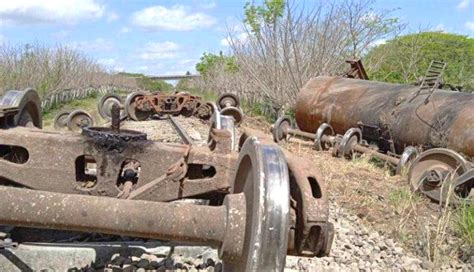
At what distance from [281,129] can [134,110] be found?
503 centimetres

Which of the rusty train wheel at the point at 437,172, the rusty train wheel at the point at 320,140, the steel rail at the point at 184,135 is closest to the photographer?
the rusty train wheel at the point at 437,172

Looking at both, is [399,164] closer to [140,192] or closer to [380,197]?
[380,197]

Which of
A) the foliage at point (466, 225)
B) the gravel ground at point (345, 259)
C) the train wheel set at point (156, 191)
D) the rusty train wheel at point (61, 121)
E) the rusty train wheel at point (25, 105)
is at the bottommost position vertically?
the gravel ground at point (345, 259)

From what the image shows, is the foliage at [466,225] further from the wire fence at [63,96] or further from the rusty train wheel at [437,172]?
the wire fence at [63,96]

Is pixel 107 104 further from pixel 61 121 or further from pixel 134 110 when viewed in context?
pixel 61 121

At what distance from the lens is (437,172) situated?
5863 millimetres

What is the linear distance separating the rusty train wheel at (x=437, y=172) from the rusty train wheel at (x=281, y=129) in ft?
15.4

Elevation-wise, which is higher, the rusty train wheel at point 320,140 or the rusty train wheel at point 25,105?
the rusty train wheel at point 25,105

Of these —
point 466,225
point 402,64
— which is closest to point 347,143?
point 466,225

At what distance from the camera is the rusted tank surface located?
24.6 feet

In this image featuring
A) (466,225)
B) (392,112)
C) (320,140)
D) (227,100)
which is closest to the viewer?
(466,225)

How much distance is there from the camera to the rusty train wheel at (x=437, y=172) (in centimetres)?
557

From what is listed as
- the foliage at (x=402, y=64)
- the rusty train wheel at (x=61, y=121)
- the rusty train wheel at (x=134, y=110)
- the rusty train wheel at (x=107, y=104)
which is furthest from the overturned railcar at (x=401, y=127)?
the foliage at (x=402, y=64)

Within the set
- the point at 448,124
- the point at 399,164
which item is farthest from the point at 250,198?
the point at 448,124
